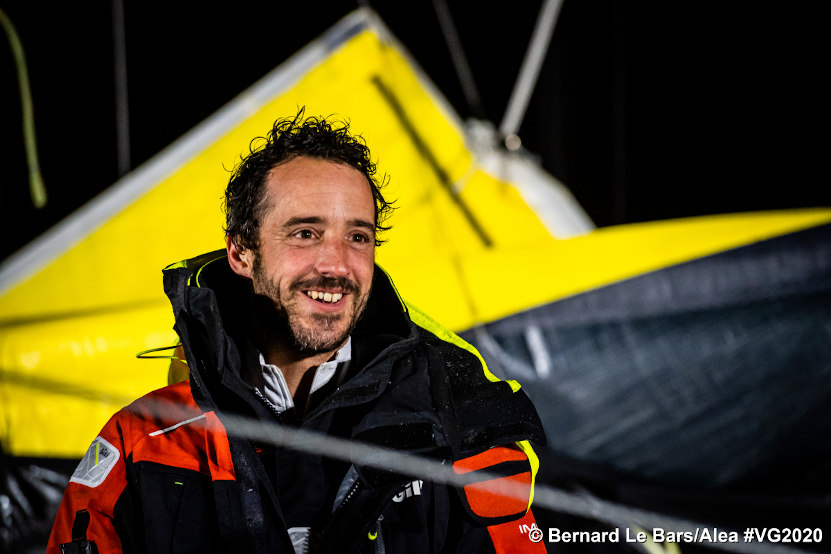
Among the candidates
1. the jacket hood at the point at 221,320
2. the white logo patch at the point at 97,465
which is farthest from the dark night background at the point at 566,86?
the white logo patch at the point at 97,465

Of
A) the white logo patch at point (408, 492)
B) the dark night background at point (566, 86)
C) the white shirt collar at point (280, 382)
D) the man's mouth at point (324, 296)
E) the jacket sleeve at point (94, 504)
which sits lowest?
the jacket sleeve at point (94, 504)

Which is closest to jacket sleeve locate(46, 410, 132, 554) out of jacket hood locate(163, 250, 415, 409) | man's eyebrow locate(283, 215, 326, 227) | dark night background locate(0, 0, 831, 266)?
jacket hood locate(163, 250, 415, 409)

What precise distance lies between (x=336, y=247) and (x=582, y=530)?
0.71 meters

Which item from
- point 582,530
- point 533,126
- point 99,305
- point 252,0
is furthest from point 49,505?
point 533,126

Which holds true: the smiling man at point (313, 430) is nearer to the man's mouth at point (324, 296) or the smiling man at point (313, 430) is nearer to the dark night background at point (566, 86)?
the man's mouth at point (324, 296)

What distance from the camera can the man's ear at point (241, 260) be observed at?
2.96 ft

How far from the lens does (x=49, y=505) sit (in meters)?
1.10

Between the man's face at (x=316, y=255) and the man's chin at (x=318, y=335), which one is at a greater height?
the man's face at (x=316, y=255)

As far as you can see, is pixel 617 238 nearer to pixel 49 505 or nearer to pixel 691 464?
pixel 691 464

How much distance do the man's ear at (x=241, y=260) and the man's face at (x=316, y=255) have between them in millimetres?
15

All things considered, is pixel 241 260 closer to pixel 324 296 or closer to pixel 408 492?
pixel 324 296

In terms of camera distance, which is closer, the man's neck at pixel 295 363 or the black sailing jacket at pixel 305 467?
the black sailing jacket at pixel 305 467

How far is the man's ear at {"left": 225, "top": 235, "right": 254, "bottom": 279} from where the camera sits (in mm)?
903

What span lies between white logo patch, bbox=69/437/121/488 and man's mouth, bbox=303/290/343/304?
30 centimetres
